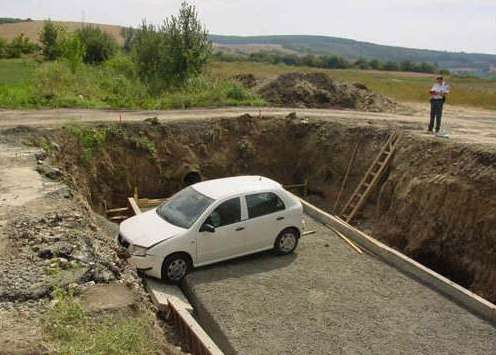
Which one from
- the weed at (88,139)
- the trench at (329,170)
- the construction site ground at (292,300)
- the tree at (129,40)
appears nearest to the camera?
the construction site ground at (292,300)

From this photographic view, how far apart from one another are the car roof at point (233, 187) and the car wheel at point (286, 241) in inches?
42.0

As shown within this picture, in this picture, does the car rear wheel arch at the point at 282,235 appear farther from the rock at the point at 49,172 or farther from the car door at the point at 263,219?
the rock at the point at 49,172

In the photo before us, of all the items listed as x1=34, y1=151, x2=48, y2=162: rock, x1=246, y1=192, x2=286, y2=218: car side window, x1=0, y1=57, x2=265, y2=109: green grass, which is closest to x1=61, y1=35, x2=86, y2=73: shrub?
x1=0, y1=57, x2=265, y2=109: green grass

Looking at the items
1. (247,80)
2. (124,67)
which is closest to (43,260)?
(247,80)

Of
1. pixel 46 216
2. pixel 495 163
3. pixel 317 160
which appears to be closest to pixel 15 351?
pixel 46 216

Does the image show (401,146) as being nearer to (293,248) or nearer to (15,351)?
(293,248)

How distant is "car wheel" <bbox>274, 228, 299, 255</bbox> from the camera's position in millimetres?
12648

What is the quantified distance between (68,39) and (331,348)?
32.6 metres

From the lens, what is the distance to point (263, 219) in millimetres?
12242

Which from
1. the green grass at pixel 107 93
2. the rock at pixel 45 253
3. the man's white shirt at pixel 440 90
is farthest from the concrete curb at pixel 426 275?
the green grass at pixel 107 93

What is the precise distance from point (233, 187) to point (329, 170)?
8351 millimetres

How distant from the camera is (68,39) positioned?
36.3 meters

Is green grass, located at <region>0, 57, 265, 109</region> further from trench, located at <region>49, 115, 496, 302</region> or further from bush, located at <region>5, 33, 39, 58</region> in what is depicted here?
bush, located at <region>5, 33, 39, 58</region>

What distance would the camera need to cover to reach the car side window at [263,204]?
1211 cm
